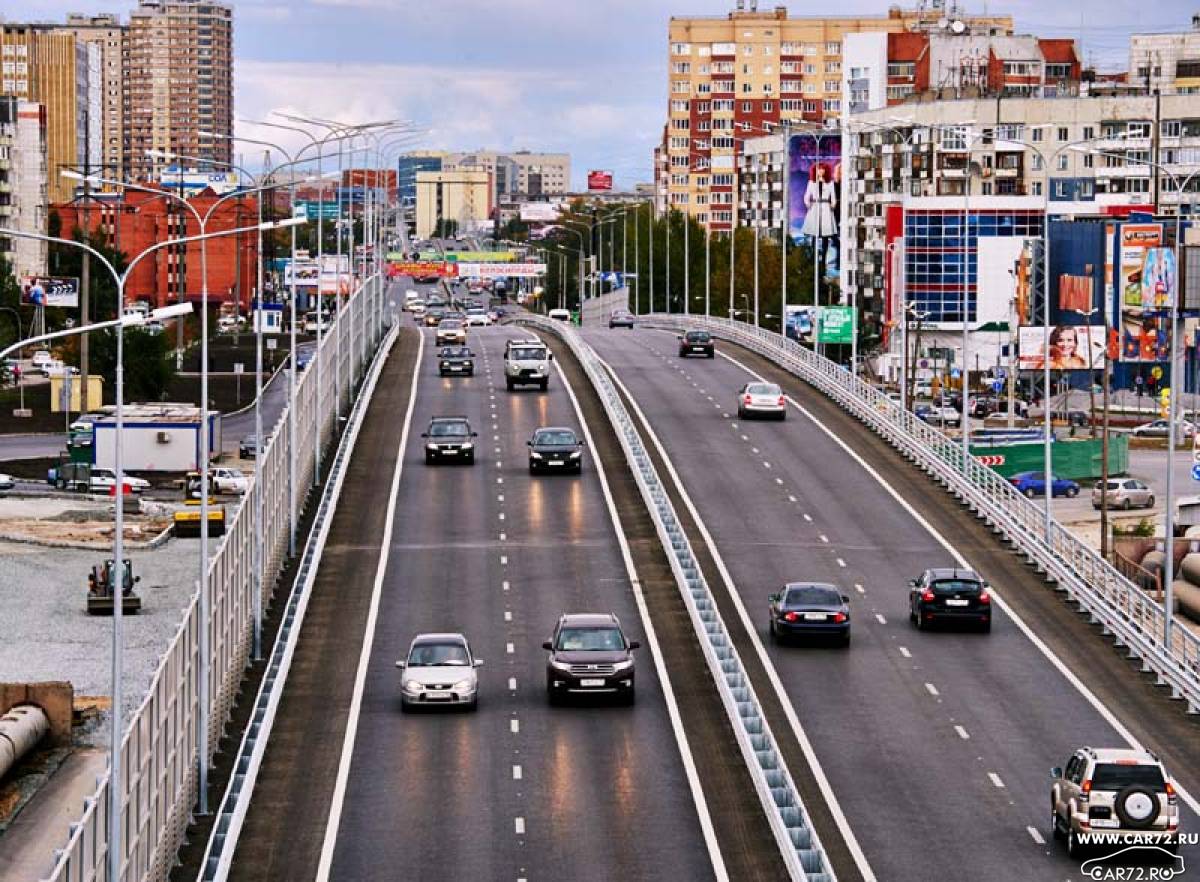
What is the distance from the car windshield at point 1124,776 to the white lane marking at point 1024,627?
496 centimetres

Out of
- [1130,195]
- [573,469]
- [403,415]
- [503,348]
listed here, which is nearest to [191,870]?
[573,469]

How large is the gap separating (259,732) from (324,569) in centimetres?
1767

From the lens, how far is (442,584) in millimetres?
57312

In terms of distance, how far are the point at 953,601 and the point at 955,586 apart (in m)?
0.36

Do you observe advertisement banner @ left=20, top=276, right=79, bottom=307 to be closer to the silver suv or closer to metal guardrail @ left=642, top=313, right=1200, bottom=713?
metal guardrail @ left=642, top=313, right=1200, bottom=713

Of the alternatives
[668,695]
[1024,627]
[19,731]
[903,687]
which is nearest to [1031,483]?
[1024,627]

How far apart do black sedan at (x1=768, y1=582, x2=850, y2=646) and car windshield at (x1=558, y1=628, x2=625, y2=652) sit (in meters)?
5.97

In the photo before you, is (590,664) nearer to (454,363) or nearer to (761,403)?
(761,403)

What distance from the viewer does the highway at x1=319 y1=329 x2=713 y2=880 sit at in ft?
115

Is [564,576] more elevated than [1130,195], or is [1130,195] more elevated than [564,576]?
[1130,195]

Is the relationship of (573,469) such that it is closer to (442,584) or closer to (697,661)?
(442,584)

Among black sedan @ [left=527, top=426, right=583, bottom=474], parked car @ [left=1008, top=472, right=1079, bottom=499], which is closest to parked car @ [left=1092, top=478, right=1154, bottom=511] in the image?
parked car @ [left=1008, top=472, right=1079, bottom=499]

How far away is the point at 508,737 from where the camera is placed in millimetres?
42500

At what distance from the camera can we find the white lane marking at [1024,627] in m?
42.8
